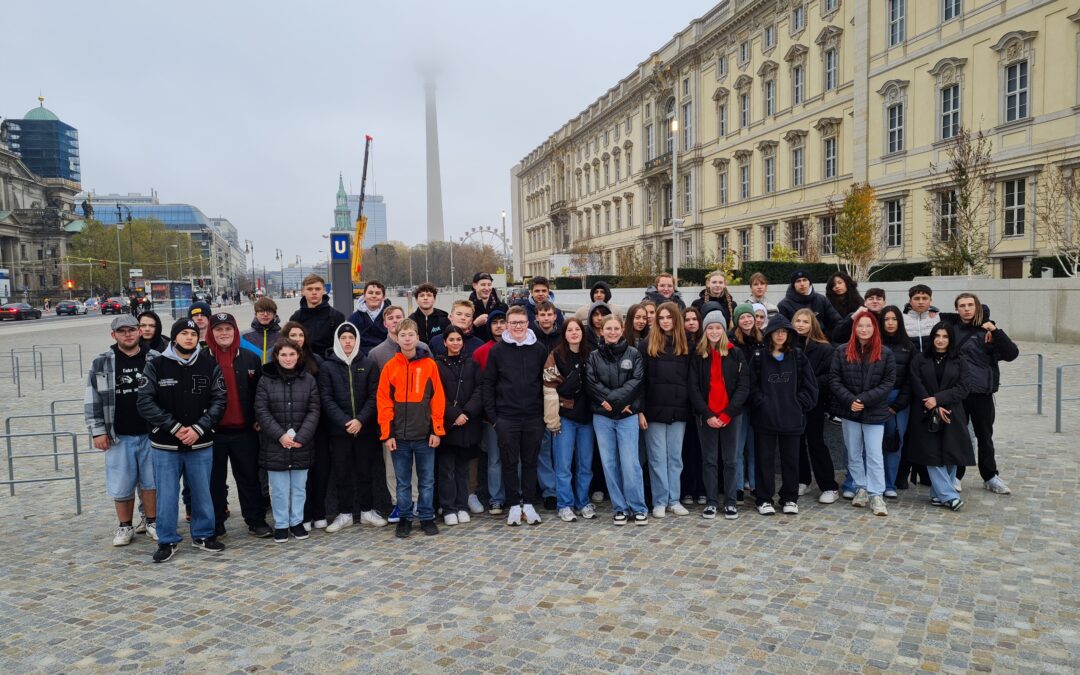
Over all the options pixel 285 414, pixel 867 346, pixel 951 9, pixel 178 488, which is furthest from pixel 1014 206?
pixel 178 488

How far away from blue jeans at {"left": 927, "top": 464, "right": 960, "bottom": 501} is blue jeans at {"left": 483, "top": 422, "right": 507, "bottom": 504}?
4.19m

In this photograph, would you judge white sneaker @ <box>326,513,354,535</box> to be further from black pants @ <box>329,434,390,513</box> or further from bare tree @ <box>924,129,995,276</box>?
bare tree @ <box>924,129,995,276</box>

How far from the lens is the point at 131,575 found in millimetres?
5668

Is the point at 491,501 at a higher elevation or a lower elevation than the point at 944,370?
lower

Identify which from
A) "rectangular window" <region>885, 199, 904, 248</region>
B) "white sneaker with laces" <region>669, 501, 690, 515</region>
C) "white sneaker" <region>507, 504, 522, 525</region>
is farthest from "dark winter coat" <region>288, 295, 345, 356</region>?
"rectangular window" <region>885, 199, 904, 248</region>

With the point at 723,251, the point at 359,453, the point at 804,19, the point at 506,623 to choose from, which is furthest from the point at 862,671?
the point at 723,251

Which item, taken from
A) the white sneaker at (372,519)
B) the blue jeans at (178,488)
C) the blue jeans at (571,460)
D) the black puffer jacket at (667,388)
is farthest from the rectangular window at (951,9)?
the blue jeans at (178,488)

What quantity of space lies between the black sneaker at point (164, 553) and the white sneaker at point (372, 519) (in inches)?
64.6

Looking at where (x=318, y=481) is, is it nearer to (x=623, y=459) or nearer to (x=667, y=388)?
(x=623, y=459)

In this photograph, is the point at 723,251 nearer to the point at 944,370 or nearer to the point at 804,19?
the point at 804,19

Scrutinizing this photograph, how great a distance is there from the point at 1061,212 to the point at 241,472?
2797 cm

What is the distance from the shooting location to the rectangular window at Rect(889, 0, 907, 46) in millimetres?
32281

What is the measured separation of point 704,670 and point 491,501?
11.3 feet

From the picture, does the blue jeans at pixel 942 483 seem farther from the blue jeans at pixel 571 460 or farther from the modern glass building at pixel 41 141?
the modern glass building at pixel 41 141
